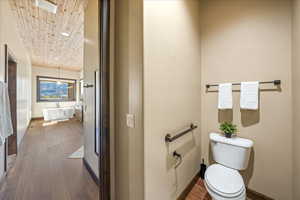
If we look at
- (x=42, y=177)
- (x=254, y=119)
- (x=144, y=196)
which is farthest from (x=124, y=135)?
(x=42, y=177)

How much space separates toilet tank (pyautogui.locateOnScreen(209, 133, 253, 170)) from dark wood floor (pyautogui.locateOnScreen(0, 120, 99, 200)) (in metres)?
1.66

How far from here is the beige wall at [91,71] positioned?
2.04 meters

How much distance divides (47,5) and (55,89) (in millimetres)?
6355

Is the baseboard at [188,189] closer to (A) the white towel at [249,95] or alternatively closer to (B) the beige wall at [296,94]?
(B) the beige wall at [296,94]

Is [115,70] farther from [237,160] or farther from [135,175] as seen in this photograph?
[237,160]

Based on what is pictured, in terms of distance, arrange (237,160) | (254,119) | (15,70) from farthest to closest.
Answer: (15,70)
(254,119)
(237,160)

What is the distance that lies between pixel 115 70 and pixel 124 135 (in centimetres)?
65

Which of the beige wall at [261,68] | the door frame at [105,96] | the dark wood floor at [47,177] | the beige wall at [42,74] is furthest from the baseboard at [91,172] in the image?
the beige wall at [42,74]

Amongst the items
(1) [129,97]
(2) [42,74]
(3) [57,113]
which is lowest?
(3) [57,113]

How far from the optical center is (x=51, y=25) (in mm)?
3064

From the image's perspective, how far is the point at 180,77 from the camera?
61.0 inches

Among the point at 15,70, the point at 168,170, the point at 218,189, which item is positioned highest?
the point at 15,70

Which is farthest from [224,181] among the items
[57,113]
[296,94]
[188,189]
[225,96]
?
[57,113]

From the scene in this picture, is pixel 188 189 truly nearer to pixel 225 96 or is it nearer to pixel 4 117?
pixel 225 96
